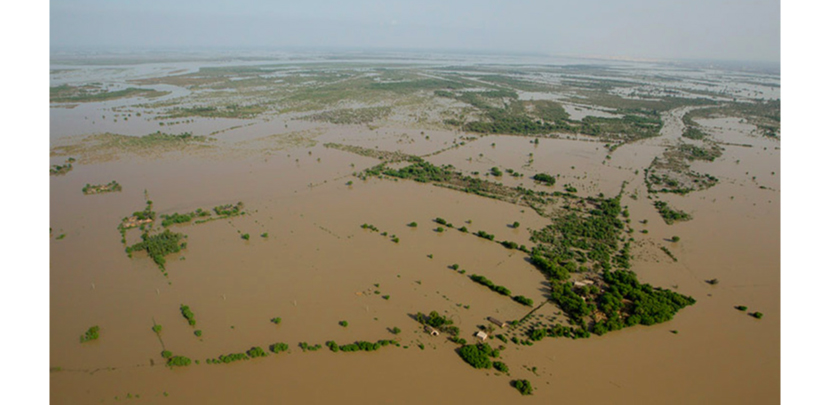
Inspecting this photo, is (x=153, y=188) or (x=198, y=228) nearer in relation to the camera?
(x=198, y=228)

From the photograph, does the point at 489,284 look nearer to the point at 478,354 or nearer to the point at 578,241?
the point at 478,354

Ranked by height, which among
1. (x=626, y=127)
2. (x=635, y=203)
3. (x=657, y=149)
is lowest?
(x=635, y=203)

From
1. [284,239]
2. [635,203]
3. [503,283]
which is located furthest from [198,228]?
[635,203]

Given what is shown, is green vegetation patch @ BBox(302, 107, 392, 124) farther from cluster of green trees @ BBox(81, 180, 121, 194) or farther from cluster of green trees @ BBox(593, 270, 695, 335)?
cluster of green trees @ BBox(593, 270, 695, 335)

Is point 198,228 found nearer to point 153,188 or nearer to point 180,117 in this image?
point 153,188

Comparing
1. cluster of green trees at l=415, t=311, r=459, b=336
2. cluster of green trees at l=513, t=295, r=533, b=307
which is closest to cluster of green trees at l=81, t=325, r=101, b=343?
cluster of green trees at l=415, t=311, r=459, b=336

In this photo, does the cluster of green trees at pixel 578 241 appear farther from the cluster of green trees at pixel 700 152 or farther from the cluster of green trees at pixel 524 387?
the cluster of green trees at pixel 700 152
